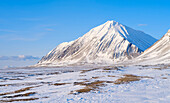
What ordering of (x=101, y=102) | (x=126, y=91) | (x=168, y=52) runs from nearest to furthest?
(x=101, y=102)
(x=126, y=91)
(x=168, y=52)

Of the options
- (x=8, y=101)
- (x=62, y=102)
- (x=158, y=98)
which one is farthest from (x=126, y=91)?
(x=8, y=101)

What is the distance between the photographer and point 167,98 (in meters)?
32.2

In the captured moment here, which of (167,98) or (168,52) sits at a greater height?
(168,52)

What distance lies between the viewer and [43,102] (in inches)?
1289

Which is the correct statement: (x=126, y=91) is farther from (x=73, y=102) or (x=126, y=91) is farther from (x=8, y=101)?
(x=8, y=101)

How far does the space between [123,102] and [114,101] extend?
128 centimetres

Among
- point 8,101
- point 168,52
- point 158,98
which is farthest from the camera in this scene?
point 168,52

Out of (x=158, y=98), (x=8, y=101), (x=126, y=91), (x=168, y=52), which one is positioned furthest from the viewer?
(x=168, y=52)

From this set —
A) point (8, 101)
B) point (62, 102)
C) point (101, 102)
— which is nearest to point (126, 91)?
point (101, 102)

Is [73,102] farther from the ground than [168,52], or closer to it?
→ closer to it

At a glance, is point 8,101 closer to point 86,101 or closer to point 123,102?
point 86,101

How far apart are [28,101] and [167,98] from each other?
21.1 metres

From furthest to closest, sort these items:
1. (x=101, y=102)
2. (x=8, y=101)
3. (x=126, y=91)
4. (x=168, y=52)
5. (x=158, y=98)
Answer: (x=168, y=52) < (x=126, y=91) < (x=8, y=101) < (x=158, y=98) < (x=101, y=102)

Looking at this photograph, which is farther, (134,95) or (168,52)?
(168,52)
